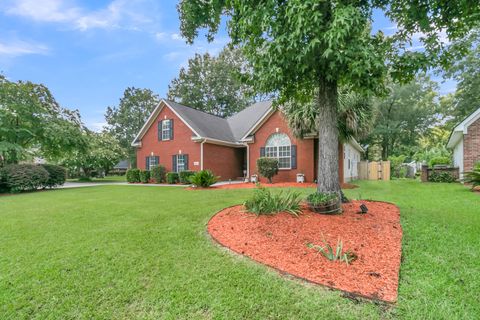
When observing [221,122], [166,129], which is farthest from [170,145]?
[221,122]

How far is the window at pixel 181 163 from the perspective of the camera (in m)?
17.5

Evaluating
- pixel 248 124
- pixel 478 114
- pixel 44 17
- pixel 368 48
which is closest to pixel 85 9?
pixel 44 17

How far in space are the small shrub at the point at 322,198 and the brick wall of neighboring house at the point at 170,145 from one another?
12225 millimetres

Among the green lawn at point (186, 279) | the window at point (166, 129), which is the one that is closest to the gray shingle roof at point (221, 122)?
the window at point (166, 129)

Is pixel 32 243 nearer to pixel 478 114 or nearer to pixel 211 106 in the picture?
pixel 478 114

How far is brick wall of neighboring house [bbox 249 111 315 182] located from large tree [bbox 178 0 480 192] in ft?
26.8

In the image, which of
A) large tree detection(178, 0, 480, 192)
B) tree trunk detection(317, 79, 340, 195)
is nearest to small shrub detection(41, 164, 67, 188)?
large tree detection(178, 0, 480, 192)

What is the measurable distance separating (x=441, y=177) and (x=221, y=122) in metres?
15.8

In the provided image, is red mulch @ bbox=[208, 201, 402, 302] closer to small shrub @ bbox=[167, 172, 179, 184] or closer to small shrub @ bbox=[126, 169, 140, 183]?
small shrub @ bbox=[167, 172, 179, 184]

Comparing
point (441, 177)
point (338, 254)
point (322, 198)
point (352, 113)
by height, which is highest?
point (352, 113)

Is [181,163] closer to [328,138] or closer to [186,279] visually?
[328,138]

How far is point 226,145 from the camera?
18.5 m

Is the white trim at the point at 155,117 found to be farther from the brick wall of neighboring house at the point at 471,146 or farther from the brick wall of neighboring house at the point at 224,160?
the brick wall of neighboring house at the point at 471,146

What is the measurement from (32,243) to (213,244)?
3304mm
